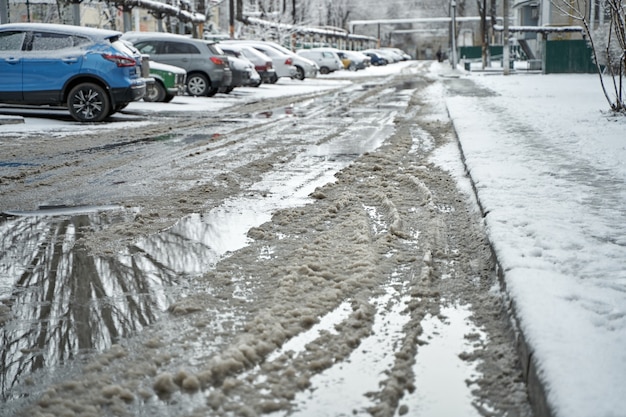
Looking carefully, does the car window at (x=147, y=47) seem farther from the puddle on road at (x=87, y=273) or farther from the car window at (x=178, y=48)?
the puddle on road at (x=87, y=273)

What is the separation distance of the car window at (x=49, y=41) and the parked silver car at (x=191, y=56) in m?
7.04

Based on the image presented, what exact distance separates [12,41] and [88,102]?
69.9 inches

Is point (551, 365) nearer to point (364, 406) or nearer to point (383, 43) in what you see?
point (364, 406)

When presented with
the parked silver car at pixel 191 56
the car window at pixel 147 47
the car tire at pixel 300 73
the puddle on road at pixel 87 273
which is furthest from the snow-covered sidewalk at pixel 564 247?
the car tire at pixel 300 73

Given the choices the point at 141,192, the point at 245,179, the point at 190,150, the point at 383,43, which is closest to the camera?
the point at 141,192

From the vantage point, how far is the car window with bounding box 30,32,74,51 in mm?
14016

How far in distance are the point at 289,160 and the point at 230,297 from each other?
5134 mm

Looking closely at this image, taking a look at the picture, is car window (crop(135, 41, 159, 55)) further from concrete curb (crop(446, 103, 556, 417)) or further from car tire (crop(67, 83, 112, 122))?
concrete curb (crop(446, 103, 556, 417))

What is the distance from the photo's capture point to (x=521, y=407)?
2.71 meters

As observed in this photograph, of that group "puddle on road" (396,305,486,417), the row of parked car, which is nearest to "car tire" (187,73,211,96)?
the row of parked car

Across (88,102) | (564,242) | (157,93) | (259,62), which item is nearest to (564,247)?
(564,242)

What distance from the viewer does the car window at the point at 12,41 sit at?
14055mm

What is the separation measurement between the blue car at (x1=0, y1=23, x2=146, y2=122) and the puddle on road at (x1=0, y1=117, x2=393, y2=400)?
26.3 feet

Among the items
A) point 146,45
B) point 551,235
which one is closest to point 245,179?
point 551,235
